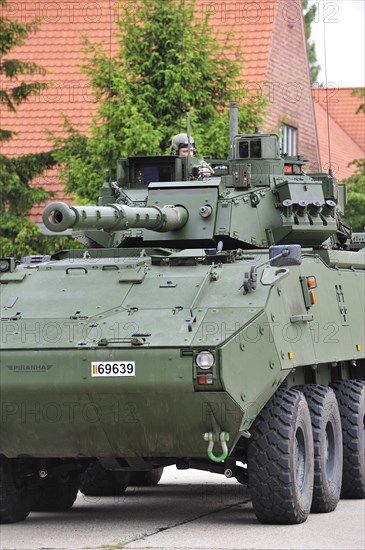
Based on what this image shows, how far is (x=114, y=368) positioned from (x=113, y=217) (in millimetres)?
1501

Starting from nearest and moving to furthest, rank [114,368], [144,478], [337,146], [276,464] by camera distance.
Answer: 1. [114,368]
2. [276,464]
3. [144,478]
4. [337,146]

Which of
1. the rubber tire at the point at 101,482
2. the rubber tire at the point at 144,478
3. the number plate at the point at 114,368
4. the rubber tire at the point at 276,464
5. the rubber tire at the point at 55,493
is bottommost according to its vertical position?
the rubber tire at the point at 144,478

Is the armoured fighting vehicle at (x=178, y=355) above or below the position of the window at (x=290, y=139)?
below

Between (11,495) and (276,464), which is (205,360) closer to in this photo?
(276,464)

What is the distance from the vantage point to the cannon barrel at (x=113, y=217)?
12500 millimetres

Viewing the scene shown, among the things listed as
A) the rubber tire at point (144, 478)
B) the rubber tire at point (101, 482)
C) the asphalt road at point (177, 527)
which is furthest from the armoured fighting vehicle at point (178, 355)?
the rubber tire at point (144, 478)

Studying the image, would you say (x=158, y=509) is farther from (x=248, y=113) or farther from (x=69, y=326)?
(x=248, y=113)

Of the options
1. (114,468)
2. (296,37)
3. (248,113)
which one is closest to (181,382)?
(114,468)

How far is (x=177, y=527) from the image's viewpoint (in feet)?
42.8

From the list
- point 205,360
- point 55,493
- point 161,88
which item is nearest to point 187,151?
point 55,493

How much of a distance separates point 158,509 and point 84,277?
253cm

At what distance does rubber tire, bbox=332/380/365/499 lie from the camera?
1548 cm

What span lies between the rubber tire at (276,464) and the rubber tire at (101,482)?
3.14 meters

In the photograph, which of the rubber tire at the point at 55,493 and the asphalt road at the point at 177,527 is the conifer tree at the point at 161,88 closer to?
the asphalt road at the point at 177,527
